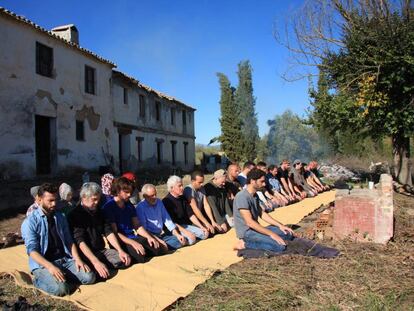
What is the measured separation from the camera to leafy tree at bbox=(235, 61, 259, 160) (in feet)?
118

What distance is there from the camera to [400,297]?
12.4 feet

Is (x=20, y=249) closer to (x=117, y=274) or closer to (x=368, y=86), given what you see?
(x=117, y=274)

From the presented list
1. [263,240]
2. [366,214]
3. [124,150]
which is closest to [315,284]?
[263,240]

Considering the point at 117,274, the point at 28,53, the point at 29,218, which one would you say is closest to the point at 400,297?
the point at 117,274

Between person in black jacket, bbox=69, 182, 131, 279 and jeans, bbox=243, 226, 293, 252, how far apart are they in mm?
1596

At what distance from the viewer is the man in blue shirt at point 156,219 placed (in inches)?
230

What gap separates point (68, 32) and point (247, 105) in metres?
21.2

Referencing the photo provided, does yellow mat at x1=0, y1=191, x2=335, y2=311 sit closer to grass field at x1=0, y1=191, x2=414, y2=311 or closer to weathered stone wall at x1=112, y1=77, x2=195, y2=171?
grass field at x1=0, y1=191, x2=414, y2=311

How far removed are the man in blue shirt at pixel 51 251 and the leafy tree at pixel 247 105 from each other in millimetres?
30766

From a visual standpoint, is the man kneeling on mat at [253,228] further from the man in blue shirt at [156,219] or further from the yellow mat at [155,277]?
the man in blue shirt at [156,219]

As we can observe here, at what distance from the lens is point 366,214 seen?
594cm

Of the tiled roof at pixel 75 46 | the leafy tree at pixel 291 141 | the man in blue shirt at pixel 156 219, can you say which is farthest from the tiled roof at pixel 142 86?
the man in blue shirt at pixel 156 219

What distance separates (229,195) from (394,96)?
21.4 feet

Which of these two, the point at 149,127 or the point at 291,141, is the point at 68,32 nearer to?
the point at 149,127
